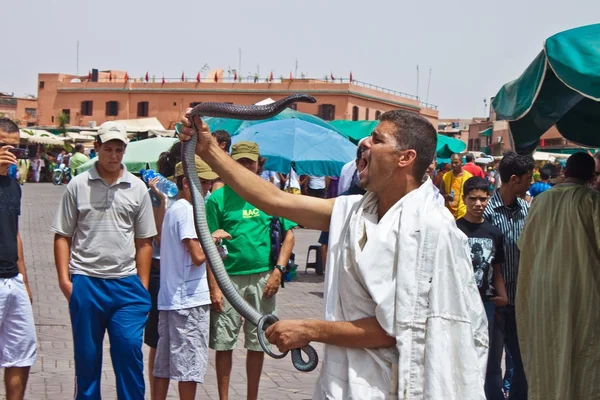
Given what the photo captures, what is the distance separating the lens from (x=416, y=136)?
133 inches

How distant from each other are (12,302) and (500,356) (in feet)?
10.9

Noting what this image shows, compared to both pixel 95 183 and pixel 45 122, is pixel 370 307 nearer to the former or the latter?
pixel 95 183

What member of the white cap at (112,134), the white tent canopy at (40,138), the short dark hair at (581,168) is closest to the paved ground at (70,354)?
the white cap at (112,134)

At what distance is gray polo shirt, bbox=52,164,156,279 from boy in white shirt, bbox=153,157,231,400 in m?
0.38

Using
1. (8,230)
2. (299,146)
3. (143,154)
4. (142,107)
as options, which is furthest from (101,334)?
(142,107)

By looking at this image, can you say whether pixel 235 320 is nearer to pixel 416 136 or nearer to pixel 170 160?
pixel 170 160

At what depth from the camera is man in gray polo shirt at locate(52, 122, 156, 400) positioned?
18.6ft

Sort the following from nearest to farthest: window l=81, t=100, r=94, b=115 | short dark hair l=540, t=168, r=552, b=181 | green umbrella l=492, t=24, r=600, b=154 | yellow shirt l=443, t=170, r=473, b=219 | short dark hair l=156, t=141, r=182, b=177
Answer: green umbrella l=492, t=24, r=600, b=154 → short dark hair l=156, t=141, r=182, b=177 → yellow shirt l=443, t=170, r=473, b=219 → short dark hair l=540, t=168, r=552, b=181 → window l=81, t=100, r=94, b=115

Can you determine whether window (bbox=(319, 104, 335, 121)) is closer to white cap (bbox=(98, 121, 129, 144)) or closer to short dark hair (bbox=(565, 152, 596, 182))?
white cap (bbox=(98, 121, 129, 144))

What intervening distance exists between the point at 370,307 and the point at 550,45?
73.7 inches

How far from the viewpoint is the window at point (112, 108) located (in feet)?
244

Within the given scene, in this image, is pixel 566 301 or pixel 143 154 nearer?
pixel 566 301

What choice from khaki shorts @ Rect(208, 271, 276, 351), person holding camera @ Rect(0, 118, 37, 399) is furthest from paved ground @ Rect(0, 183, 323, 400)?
person holding camera @ Rect(0, 118, 37, 399)

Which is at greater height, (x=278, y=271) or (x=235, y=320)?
(x=278, y=271)
